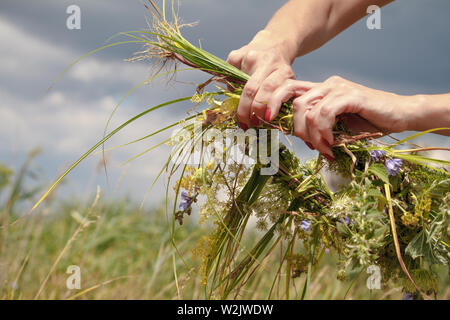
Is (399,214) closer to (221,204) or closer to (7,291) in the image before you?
(221,204)

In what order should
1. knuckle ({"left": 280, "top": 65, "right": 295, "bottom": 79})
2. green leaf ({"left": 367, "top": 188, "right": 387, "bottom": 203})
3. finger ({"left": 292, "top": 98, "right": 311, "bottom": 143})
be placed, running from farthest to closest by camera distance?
knuckle ({"left": 280, "top": 65, "right": 295, "bottom": 79}), finger ({"left": 292, "top": 98, "right": 311, "bottom": 143}), green leaf ({"left": 367, "top": 188, "right": 387, "bottom": 203})

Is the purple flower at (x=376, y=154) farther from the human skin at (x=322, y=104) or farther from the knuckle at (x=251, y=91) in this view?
the knuckle at (x=251, y=91)

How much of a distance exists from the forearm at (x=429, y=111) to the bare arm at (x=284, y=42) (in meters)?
0.33

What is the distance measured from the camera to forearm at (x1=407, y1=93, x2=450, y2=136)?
979 millimetres

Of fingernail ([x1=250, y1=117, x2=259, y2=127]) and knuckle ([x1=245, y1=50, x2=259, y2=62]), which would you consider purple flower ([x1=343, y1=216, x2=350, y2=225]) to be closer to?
fingernail ([x1=250, y1=117, x2=259, y2=127])

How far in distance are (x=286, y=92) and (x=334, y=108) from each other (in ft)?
0.46

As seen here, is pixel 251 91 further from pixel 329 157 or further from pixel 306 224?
pixel 306 224

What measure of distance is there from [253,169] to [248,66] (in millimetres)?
298

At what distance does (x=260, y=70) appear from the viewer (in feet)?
3.44

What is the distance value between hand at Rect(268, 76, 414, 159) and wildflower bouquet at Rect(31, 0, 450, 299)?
1.7 inches

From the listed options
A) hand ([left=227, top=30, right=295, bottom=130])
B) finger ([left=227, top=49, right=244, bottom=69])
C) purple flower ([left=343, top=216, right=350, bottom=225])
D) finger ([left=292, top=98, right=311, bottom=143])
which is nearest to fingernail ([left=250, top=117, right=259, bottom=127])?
hand ([left=227, top=30, right=295, bottom=130])

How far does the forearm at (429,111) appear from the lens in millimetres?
979
